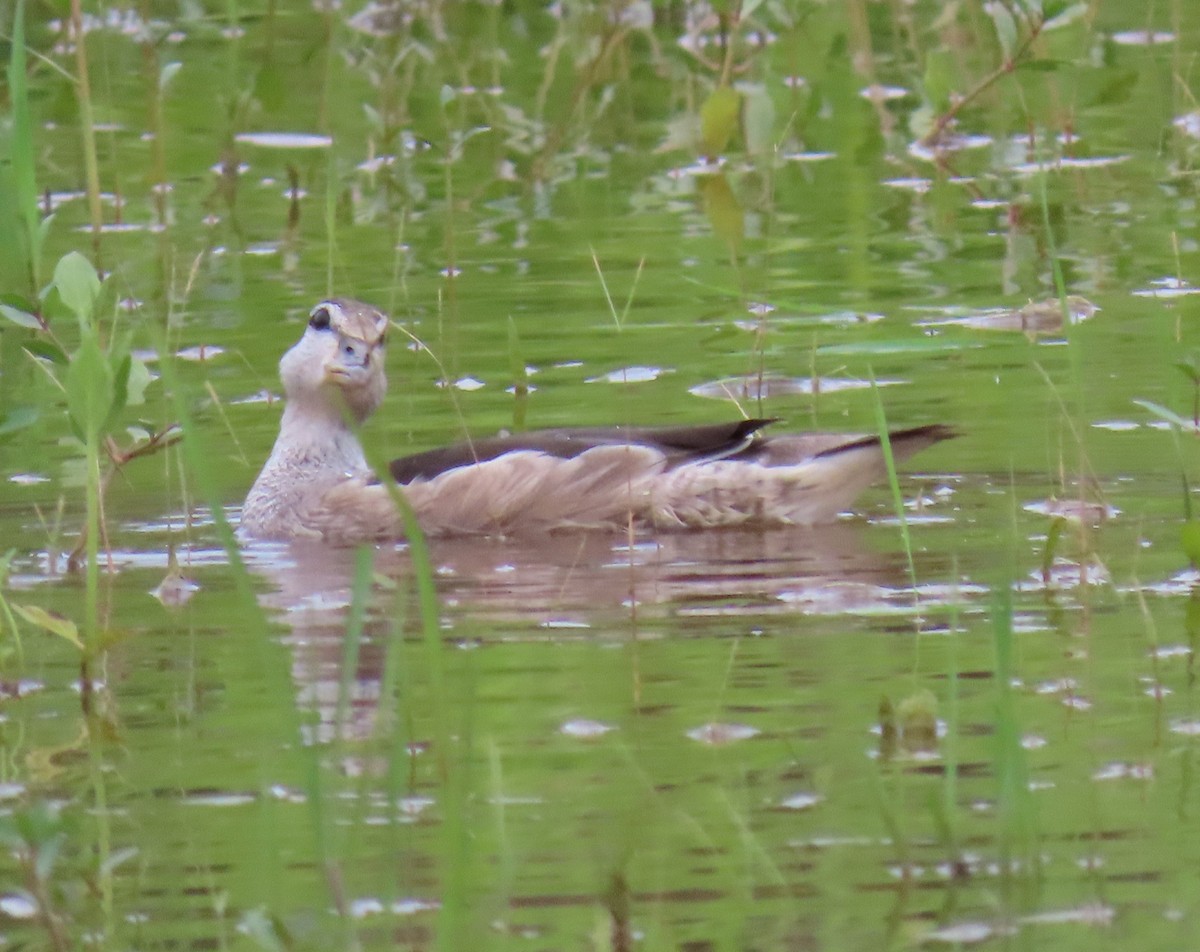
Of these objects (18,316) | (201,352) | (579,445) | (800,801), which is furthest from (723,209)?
(800,801)

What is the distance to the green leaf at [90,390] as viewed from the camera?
231 inches

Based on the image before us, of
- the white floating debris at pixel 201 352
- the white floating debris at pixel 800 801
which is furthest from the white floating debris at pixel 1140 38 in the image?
the white floating debris at pixel 800 801

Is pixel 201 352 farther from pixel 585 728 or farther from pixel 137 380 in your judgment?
pixel 585 728

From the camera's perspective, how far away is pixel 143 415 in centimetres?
944

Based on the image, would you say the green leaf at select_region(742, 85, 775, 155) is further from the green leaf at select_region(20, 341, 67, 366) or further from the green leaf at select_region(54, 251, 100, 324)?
the green leaf at select_region(54, 251, 100, 324)

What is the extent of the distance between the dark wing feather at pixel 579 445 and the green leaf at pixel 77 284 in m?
2.03

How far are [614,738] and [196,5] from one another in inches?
422

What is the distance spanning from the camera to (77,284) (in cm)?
609

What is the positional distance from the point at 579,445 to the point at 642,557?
1.73 feet

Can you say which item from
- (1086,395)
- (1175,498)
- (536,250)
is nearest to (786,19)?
(536,250)

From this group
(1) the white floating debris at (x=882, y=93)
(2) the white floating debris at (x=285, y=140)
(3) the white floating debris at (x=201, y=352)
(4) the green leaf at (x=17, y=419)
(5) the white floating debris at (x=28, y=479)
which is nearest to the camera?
(4) the green leaf at (x=17, y=419)

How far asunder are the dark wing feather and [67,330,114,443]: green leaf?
84.9 inches

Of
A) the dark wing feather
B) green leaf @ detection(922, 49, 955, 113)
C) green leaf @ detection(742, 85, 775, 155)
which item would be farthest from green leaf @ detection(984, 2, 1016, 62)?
the dark wing feather

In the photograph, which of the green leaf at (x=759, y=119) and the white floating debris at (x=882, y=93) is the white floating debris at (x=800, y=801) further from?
the white floating debris at (x=882, y=93)
